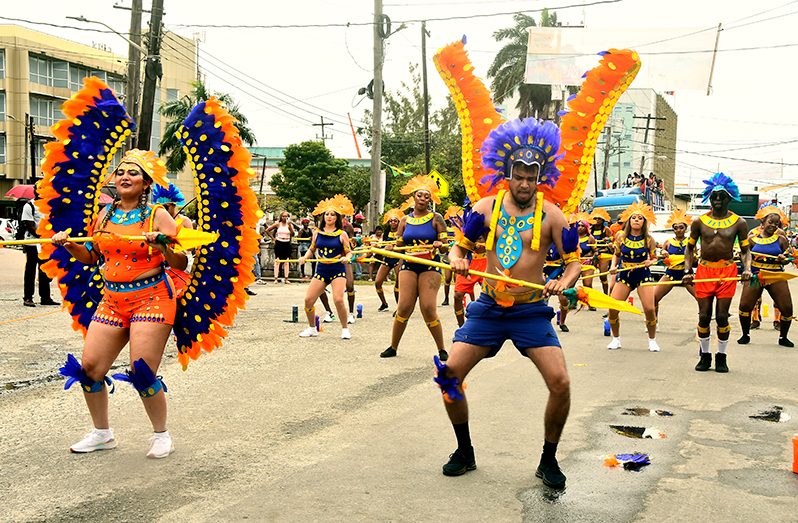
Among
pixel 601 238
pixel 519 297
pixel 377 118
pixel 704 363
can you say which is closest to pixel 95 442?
pixel 519 297

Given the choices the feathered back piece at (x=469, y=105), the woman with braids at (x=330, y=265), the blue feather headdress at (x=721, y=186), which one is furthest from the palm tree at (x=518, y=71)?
the feathered back piece at (x=469, y=105)

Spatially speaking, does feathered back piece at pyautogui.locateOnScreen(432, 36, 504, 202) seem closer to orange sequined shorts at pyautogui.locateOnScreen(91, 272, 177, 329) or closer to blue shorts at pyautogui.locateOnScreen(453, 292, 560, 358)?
blue shorts at pyautogui.locateOnScreen(453, 292, 560, 358)

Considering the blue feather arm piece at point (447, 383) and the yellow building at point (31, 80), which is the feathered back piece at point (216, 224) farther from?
the yellow building at point (31, 80)

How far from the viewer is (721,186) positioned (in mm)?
9156

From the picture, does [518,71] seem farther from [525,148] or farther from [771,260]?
[525,148]

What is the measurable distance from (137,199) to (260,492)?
2062mm

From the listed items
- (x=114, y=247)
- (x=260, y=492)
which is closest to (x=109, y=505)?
(x=260, y=492)

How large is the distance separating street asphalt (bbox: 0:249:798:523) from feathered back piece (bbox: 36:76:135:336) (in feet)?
3.73

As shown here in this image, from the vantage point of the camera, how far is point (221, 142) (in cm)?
555

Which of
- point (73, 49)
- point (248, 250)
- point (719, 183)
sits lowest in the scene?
point (248, 250)

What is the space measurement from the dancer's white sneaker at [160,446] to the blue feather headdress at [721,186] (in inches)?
256

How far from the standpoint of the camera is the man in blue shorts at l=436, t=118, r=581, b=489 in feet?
16.3

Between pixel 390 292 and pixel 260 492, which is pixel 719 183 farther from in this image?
pixel 390 292

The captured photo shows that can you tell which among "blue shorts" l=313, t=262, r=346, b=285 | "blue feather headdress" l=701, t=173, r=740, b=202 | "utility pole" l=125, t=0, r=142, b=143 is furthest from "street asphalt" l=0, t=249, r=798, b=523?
"utility pole" l=125, t=0, r=142, b=143
